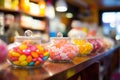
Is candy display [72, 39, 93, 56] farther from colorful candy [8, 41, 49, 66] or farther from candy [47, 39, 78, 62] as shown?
colorful candy [8, 41, 49, 66]

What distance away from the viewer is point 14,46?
110 centimetres

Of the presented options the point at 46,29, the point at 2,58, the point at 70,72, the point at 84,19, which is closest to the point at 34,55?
the point at 70,72

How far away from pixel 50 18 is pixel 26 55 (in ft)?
14.6

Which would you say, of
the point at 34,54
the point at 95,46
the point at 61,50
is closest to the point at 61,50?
the point at 61,50

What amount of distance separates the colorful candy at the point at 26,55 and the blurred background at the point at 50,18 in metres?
0.78

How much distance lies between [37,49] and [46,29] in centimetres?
459

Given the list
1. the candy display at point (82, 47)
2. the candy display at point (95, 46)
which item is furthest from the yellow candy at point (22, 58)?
the candy display at point (95, 46)

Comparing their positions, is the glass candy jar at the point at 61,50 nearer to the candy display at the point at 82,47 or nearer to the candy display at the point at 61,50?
the candy display at the point at 61,50

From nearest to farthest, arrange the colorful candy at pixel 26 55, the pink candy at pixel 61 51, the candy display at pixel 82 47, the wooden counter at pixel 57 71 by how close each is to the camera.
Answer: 1. the wooden counter at pixel 57 71
2. the colorful candy at pixel 26 55
3. the pink candy at pixel 61 51
4. the candy display at pixel 82 47

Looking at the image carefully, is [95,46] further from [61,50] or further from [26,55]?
[26,55]

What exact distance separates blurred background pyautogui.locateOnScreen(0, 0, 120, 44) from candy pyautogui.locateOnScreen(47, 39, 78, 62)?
539 millimetres

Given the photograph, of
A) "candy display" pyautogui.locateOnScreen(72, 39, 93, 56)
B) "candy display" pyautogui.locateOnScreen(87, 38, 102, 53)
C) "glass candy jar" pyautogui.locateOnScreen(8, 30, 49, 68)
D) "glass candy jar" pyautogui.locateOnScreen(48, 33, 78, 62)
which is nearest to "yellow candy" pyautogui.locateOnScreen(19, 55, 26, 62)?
"glass candy jar" pyautogui.locateOnScreen(8, 30, 49, 68)

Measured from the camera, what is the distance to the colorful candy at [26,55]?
1.04 m

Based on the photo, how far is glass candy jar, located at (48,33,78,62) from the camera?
1326mm
